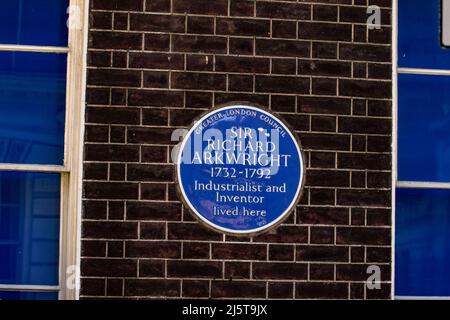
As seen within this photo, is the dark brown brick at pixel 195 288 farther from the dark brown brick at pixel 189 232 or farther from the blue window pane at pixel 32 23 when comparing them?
the blue window pane at pixel 32 23

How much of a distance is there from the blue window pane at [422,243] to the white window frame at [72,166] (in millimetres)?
2081

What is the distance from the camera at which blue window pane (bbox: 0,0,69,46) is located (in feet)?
18.9

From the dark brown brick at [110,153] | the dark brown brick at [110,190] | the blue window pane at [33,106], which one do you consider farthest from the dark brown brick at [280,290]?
the blue window pane at [33,106]

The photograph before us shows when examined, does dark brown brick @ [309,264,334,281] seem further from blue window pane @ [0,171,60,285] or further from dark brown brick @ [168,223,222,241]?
blue window pane @ [0,171,60,285]

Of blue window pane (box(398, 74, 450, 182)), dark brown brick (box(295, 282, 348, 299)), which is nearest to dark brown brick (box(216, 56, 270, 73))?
blue window pane (box(398, 74, 450, 182))

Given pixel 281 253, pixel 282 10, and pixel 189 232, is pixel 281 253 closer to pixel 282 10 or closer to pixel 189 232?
pixel 189 232

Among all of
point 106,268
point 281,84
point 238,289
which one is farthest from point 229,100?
point 106,268

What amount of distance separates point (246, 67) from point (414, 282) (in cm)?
179

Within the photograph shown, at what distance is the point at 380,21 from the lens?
5.87 m

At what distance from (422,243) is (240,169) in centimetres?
132

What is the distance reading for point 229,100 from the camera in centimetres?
569

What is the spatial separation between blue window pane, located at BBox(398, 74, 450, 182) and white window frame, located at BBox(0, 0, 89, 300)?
2.10 m

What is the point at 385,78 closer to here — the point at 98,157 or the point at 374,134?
the point at 374,134

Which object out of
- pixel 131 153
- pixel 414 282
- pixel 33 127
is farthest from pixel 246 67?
pixel 414 282
